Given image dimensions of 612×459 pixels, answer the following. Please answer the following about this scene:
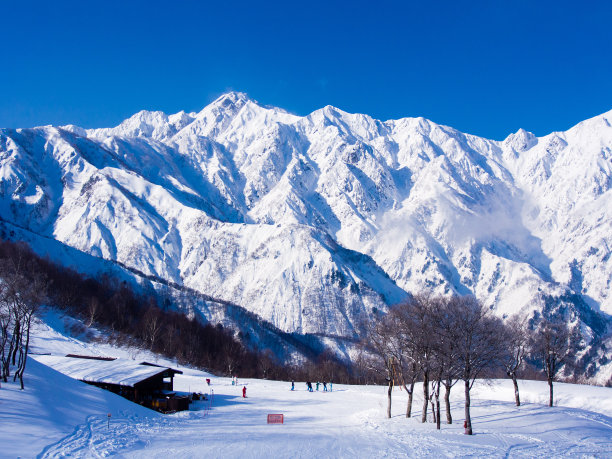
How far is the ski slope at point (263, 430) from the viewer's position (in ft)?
102

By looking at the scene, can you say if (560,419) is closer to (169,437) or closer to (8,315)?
(169,437)

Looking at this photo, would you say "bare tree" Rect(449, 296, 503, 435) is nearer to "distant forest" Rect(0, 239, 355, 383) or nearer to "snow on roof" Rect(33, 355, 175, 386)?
"snow on roof" Rect(33, 355, 175, 386)

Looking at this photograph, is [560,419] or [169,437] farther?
[560,419]

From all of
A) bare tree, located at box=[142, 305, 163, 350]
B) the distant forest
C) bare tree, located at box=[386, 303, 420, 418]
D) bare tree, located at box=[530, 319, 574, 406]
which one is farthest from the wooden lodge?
bare tree, located at box=[142, 305, 163, 350]

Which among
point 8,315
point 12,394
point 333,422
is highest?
point 8,315

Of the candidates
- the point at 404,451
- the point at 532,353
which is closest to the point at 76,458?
the point at 404,451

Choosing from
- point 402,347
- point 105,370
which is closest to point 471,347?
point 402,347

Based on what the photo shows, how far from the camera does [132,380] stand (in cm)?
5694

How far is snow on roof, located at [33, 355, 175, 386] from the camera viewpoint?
5788cm

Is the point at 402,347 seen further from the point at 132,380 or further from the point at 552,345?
the point at 132,380

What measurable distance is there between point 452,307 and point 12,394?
36.7 m

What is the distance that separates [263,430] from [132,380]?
2293 cm

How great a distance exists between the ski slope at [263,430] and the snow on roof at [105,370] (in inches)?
312

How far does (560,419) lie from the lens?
155 feet
